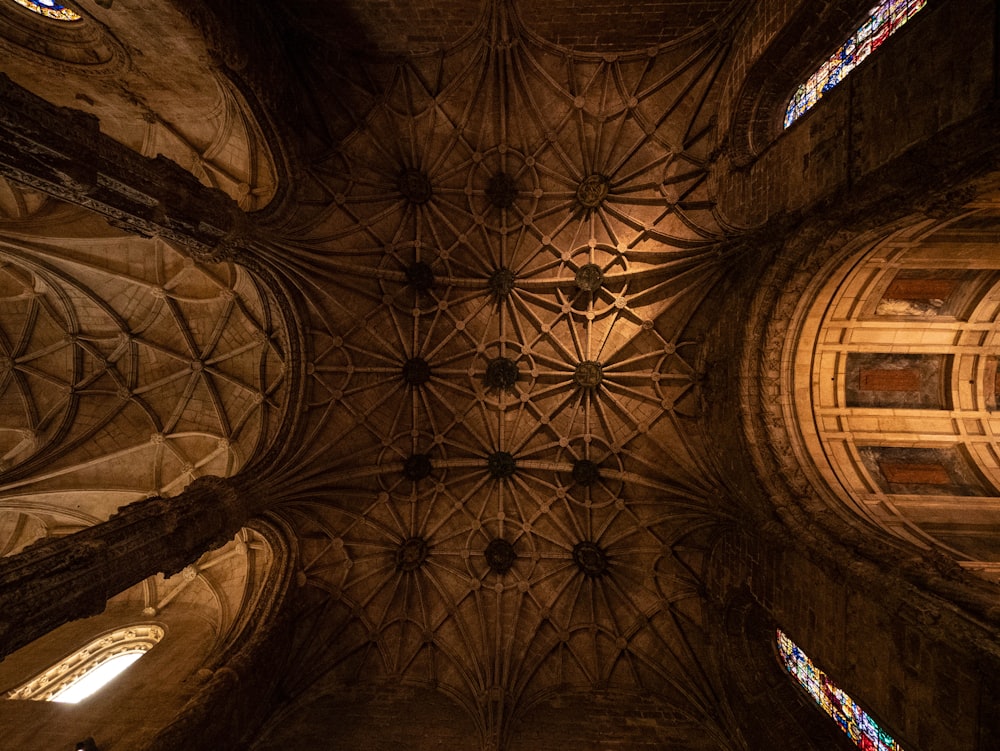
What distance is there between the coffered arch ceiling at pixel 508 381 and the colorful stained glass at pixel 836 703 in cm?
265

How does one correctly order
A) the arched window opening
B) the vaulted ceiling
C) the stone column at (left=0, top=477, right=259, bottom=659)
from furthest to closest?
the vaulted ceiling → the arched window opening → the stone column at (left=0, top=477, right=259, bottom=659)

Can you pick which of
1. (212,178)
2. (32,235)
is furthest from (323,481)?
(32,235)

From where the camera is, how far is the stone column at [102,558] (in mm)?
5457

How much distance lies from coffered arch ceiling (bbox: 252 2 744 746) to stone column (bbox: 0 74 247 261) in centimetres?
300

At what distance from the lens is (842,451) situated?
9.70 metres

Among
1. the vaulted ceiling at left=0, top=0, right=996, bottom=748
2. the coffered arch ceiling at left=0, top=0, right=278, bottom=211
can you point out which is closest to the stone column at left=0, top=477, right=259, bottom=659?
the vaulted ceiling at left=0, top=0, right=996, bottom=748

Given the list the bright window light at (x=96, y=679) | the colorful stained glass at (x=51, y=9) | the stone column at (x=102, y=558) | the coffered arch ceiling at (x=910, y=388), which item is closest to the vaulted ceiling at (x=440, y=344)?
the colorful stained glass at (x=51, y=9)

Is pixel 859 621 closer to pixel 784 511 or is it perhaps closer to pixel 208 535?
pixel 784 511

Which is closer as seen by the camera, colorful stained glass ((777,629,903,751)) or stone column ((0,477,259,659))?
stone column ((0,477,259,659))

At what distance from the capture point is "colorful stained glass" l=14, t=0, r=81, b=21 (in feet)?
27.7

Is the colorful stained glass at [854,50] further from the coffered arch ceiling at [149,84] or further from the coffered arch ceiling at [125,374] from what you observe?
the coffered arch ceiling at [125,374]

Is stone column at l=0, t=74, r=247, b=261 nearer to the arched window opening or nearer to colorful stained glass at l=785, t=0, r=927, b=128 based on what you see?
colorful stained glass at l=785, t=0, r=927, b=128

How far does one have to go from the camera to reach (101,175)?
6160 mm

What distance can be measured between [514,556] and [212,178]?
527 inches
